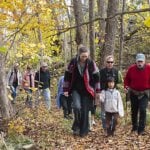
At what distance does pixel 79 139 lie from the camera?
8.58m

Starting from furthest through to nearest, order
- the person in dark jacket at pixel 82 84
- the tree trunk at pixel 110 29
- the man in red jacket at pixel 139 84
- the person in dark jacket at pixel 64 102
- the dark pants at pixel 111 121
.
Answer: the tree trunk at pixel 110 29
the person in dark jacket at pixel 64 102
the dark pants at pixel 111 121
the man in red jacket at pixel 139 84
the person in dark jacket at pixel 82 84

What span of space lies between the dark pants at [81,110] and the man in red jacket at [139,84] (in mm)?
973

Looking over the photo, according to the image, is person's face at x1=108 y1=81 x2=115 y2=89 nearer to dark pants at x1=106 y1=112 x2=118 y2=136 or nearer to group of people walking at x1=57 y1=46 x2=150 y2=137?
group of people walking at x1=57 y1=46 x2=150 y2=137

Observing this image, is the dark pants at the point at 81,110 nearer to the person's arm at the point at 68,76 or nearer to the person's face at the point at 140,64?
the person's arm at the point at 68,76

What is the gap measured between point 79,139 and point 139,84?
67.9 inches

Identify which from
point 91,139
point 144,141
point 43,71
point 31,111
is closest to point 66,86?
point 91,139

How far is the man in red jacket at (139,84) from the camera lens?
341 inches

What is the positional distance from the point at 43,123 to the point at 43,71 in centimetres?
353

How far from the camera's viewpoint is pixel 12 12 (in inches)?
361

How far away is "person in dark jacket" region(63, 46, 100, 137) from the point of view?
8375mm

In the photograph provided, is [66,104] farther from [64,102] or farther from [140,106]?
[140,106]

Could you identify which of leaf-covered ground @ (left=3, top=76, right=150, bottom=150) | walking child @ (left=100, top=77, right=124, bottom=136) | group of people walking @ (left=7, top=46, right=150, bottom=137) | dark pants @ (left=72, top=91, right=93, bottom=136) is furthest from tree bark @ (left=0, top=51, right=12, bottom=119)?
walking child @ (left=100, top=77, right=124, bottom=136)

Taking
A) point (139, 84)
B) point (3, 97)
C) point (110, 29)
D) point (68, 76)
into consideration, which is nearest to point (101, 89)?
point (139, 84)

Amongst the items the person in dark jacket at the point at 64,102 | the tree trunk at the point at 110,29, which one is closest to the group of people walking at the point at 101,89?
the person in dark jacket at the point at 64,102
